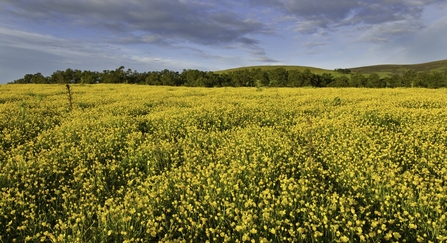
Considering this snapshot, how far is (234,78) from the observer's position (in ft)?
241

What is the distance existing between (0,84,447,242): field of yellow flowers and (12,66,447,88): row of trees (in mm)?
43863

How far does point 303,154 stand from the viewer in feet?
20.6

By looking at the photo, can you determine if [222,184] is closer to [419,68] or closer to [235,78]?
[235,78]

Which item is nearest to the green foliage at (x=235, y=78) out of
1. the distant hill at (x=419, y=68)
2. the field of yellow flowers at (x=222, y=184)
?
the field of yellow flowers at (x=222, y=184)

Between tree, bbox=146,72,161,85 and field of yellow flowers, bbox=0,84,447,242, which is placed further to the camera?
tree, bbox=146,72,161,85

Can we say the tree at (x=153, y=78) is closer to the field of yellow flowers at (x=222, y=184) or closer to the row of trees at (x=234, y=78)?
the row of trees at (x=234, y=78)

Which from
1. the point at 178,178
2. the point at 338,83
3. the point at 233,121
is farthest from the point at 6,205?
the point at 338,83

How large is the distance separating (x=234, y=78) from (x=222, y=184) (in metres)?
69.7

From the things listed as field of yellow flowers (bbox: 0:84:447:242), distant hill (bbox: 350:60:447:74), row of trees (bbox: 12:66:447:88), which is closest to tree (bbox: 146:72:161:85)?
row of trees (bbox: 12:66:447:88)

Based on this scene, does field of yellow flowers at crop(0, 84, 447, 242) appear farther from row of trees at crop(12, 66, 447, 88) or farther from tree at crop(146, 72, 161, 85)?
tree at crop(146, 72, 161, 85)

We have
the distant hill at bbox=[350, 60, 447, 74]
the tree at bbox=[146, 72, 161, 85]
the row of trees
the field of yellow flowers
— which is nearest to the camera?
the field of yellow flowers

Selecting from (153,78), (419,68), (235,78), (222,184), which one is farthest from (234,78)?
(419,68)

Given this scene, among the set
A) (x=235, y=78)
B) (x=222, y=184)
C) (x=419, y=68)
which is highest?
(x=419, y=68)

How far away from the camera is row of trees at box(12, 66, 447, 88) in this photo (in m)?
57.7
